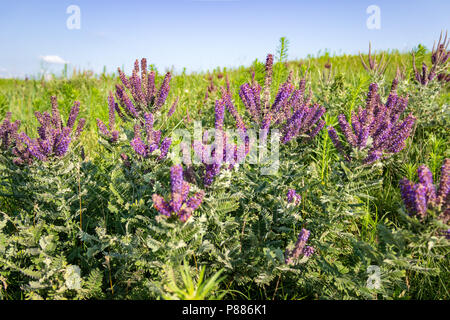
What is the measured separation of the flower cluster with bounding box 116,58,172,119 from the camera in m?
2.36

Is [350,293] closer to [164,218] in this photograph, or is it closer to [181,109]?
[164,218]

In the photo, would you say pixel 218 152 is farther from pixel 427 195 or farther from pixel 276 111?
pixel 427 195

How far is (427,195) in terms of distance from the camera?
151 cm

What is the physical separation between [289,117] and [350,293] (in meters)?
1.31

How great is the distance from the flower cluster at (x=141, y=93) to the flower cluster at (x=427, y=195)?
6.09 feet

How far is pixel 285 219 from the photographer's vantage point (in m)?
2.08

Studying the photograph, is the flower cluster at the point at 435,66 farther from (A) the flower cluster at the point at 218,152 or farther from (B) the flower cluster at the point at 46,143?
(B) the flower cluster at the point at 46,143

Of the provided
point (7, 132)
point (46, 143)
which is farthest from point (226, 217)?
point (7, 132)

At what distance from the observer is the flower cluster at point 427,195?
145 centimetres

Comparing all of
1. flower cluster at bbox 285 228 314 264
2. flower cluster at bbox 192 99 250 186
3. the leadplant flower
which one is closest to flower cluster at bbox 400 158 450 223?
flower cluster at bbox 285 228 314 264

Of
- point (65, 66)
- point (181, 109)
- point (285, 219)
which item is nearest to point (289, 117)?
point (285, 219)

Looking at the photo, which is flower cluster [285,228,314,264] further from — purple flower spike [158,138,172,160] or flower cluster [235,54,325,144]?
purple flower spike [158,138,172,160]

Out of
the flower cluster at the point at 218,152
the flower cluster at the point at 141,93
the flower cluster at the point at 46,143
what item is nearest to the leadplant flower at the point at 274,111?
the flower cluster at the point at 218,152
